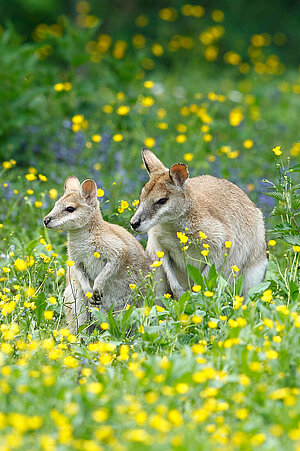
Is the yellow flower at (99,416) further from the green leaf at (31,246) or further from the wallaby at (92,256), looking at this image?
the green leaf at (31,246)

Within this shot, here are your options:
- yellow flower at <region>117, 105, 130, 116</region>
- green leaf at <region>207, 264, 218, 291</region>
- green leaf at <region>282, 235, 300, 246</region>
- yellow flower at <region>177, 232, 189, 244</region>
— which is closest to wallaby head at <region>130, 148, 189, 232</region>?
yellow flower at <region>177, 232, 189, 244</region>

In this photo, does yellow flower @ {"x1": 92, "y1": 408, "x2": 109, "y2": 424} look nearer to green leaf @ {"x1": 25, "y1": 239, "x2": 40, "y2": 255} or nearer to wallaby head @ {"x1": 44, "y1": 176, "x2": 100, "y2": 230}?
wallaby head @ {"x1": 44, "y1": 176, "x2": 100, "y2": 230}

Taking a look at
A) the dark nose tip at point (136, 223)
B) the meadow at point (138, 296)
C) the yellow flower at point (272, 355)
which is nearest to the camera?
the meadow at point (138, 296)

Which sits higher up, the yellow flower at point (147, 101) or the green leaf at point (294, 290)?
the green leaf at point (294, 290)

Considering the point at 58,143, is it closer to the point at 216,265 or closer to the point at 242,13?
the point at 216,265

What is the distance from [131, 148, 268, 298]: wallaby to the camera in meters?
5.23

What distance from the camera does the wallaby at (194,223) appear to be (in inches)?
206

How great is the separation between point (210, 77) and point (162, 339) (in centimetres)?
874

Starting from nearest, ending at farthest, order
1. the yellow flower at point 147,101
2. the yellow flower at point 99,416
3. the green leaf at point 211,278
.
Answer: the yellow flower at point 99,416 → the green leaf at point 211,278 → the yellow flower at point 147,101

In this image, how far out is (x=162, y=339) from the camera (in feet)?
14.5

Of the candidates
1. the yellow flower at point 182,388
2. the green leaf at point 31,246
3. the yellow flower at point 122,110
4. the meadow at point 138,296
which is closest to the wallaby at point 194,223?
the meadow at point 138,296

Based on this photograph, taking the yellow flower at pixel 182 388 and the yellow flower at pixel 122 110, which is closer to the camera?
the yellow flower at pixel 182 388

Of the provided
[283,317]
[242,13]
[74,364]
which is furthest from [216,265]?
[242,13]

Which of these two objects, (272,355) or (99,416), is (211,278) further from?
(99,416)
